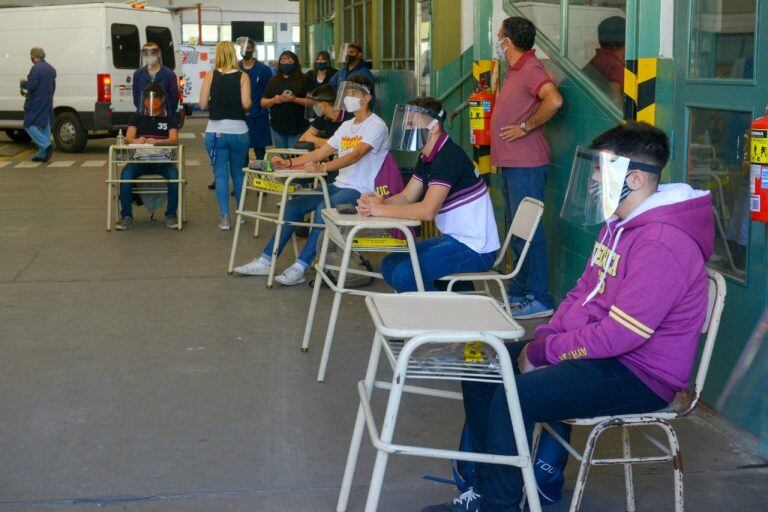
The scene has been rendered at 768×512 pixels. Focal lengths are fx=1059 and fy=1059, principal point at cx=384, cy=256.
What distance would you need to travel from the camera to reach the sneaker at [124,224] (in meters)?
9.56

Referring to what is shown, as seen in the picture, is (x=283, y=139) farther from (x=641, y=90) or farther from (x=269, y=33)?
(x=269, y=33)

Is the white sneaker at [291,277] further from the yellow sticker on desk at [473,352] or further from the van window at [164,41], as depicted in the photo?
the van window at [164,41]

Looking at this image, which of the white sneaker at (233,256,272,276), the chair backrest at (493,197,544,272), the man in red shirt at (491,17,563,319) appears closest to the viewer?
the chair backrest at (493,197,544,272)

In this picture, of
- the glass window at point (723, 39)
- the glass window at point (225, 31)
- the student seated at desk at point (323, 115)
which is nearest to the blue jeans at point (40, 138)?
the student seated at desk at point (323, 115)

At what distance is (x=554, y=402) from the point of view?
120 inches

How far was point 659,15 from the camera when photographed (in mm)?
4777

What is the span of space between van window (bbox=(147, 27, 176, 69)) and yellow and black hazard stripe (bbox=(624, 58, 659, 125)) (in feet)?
44.2

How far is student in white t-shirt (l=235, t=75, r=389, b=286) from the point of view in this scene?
6852mm

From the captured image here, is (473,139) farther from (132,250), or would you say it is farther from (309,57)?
(309,57)

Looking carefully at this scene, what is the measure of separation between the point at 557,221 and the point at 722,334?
2.10 m

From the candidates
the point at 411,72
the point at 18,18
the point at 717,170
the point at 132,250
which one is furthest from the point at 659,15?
the point at 18,18

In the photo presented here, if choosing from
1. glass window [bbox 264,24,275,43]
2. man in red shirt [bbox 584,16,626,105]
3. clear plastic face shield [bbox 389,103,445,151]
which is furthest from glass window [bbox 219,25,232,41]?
clear plastic face shield [bbox 389,103,445,151]

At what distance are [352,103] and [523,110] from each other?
124 centimetres

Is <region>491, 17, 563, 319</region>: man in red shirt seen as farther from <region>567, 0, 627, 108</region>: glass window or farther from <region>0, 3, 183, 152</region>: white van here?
<region>0, 3, 183, 152</region>: white van
